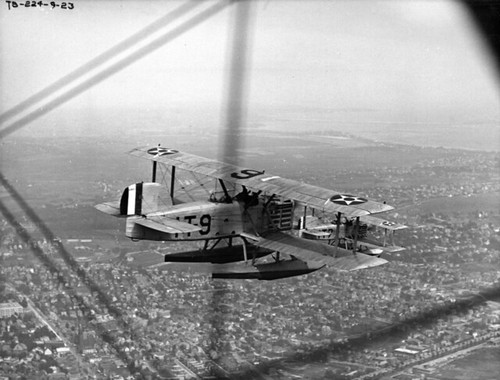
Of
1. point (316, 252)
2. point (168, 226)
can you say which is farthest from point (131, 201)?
point (316, 252)

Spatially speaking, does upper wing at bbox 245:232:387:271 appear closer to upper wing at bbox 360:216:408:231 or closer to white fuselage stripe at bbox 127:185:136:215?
upper wing at bbox 360:216:408:231

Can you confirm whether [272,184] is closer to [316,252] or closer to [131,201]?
[316,252]

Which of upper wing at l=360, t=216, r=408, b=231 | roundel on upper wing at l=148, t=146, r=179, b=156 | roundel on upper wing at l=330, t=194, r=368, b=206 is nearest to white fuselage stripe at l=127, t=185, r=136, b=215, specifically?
roundel on upper wing at l=148, t=146, r=179, b=156

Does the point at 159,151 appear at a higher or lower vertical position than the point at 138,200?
higher

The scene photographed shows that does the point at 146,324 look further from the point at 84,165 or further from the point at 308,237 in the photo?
the point at 308,237

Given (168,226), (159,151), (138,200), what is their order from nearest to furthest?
1. (168,226)
2. (138,200)
3. (159,151)

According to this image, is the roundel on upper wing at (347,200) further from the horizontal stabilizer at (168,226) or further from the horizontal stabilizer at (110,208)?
the horizontal stabilizer at (110,208)
